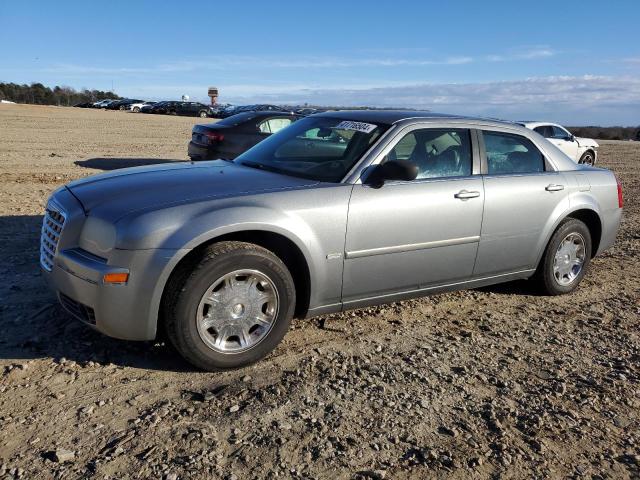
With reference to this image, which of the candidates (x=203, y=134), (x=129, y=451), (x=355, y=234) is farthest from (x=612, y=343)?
(x=203, y=134)

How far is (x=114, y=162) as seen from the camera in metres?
14.5

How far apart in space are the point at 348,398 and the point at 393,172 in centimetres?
158

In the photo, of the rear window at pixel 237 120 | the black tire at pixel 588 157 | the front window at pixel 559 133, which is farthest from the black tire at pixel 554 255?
the black tire at pixel 588 157

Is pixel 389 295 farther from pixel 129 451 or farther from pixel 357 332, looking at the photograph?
pixel 129 451

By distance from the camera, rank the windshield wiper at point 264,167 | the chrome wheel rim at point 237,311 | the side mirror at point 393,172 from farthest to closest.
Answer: the windshield wiper at point 264,167 → the side mirror at point 393,172 → the chrome wheel rim at point 237,311

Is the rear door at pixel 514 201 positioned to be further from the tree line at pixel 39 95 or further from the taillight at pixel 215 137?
the tree line at pixel 39 95

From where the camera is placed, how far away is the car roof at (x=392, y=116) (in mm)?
4848

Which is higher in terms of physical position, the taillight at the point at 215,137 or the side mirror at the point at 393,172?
the side mirror at the point at 393,172

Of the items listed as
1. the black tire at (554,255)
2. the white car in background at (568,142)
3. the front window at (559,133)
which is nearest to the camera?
the black tire at (554,255)

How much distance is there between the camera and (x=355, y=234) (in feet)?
13.6

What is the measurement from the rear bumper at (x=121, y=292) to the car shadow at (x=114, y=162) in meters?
10.2

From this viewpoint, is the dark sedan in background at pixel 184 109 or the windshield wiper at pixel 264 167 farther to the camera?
the dark sedan in background at pixel 184 109

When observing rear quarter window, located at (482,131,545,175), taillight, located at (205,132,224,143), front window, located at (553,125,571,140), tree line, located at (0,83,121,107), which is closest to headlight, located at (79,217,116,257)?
rear quarter window, located at (482,131,545,175)

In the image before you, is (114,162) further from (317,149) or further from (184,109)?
(184,109)
